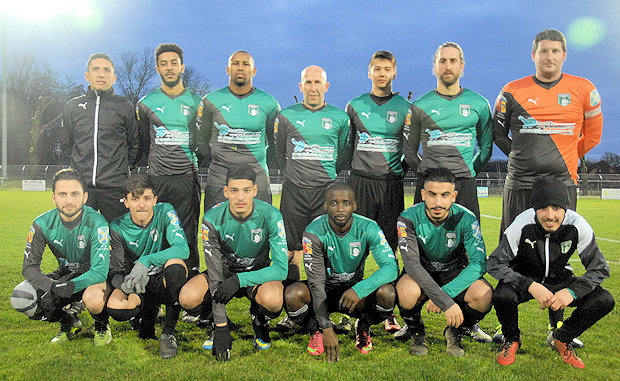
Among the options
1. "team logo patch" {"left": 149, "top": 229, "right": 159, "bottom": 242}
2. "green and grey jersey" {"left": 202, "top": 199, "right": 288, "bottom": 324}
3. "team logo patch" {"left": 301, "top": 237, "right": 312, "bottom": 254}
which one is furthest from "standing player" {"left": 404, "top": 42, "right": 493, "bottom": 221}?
"team logo patch" {"left": 149, "top": 229, "right": 159, "bottom": 242}

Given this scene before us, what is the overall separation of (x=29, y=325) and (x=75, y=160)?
151 cm

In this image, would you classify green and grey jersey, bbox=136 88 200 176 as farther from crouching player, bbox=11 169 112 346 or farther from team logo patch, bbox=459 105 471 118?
team logo patch, bbox=459 105 471 118

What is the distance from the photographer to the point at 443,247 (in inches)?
144

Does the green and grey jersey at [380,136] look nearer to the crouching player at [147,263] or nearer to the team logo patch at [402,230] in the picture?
the team logo patch at [402,230]

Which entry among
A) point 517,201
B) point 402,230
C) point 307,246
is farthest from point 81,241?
point 517,201

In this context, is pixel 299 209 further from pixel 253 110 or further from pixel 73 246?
pixel 73 246

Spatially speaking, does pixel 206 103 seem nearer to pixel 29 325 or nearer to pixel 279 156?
pixel 279 156

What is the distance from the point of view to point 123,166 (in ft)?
14.7

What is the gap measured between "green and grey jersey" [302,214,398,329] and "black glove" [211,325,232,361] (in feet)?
2.14

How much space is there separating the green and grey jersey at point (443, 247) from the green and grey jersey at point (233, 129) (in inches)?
62.6

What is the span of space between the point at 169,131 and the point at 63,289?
1765mm

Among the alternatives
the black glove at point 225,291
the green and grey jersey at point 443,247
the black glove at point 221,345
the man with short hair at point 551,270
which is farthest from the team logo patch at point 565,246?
the black glove at point 221,345

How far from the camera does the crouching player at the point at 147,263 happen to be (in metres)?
3.48

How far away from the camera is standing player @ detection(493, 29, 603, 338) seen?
12.8 ft
